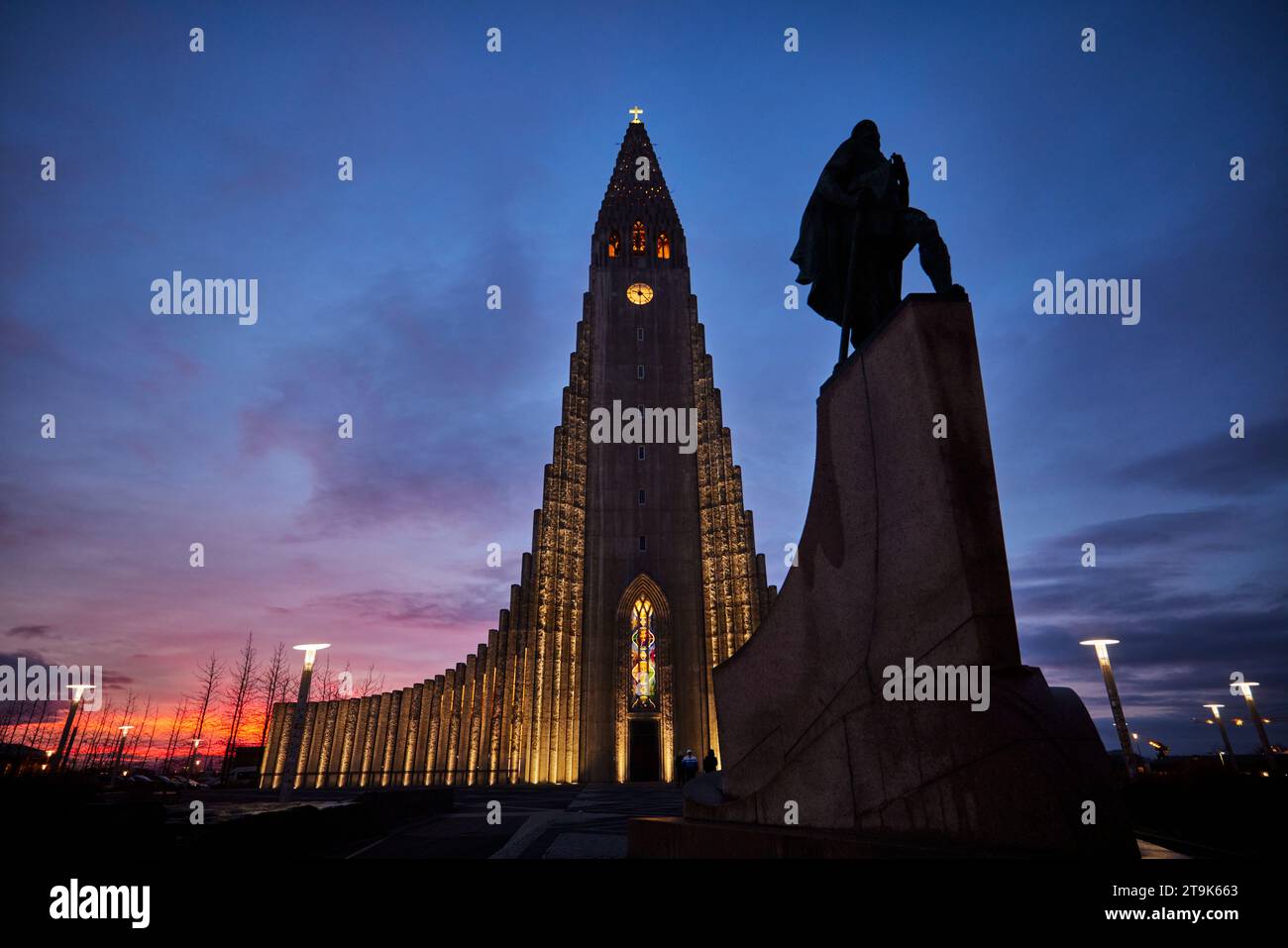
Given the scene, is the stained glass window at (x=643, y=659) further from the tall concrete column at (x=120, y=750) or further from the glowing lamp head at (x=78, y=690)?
the tall concrete column at (x=120, y=750)

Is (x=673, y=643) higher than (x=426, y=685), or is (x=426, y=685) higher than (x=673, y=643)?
(x=673, y=643)

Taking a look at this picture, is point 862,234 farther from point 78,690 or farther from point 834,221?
point 78,690

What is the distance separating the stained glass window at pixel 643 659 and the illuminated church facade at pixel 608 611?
0.07 metres

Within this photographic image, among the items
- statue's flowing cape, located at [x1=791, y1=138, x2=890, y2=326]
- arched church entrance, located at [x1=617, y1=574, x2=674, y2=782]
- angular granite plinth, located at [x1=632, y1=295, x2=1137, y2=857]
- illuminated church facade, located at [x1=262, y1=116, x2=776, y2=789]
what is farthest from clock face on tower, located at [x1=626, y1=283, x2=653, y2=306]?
angular granite plinth, located at [x1=632, y1=295, x2=1137, y2=857]

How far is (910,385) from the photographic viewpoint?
14.9 ft

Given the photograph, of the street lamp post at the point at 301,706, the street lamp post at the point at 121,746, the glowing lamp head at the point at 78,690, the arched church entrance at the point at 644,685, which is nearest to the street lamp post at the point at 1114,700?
the street lamp post at the point at 301,706

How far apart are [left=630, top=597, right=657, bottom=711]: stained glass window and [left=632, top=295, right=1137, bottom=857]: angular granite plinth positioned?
28249 millimetres

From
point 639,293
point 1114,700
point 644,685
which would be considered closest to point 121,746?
point 644,685

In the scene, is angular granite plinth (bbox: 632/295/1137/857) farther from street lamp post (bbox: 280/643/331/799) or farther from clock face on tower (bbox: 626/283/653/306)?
clock face on tower (bbox: 626/283/653/306)

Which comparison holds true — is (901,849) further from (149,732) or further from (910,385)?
(149,732)

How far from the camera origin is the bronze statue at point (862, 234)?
18.2 feet

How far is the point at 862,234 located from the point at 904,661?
3774mm
